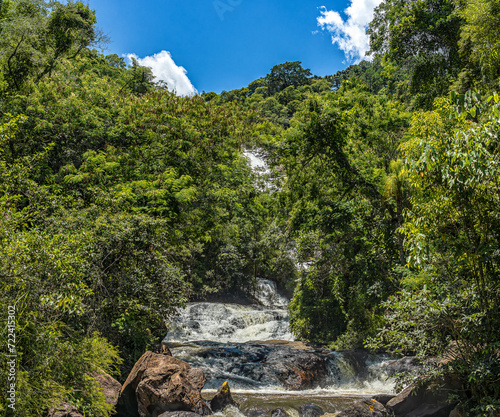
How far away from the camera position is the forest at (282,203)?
4469mm

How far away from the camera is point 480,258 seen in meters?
4.57

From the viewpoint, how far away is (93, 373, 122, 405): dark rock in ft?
21.6

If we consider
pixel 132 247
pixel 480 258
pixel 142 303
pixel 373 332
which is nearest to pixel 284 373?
pixel 373 332

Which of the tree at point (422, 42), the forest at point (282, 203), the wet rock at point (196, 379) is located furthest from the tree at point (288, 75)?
the wet rock at point (196, 379)

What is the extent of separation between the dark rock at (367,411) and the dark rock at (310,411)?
3.49ft

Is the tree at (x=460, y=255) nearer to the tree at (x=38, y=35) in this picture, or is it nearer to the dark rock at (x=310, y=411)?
→ the dark rock at (x=310, y=411)

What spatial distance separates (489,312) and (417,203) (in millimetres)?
1795

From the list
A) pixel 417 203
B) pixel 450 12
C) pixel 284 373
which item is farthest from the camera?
pixel 450 12

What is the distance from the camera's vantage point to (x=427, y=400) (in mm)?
6250

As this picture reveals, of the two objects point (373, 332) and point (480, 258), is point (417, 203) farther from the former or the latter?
point (373, 332)

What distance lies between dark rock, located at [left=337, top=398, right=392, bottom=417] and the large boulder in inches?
115

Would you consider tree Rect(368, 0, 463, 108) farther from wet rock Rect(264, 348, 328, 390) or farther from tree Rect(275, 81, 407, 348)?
wet rock Rect(264, 348, 328, 390)

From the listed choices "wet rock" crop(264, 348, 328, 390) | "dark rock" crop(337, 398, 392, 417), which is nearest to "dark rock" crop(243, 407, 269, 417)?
"dark rock" crop(337, 398, 392, 417)

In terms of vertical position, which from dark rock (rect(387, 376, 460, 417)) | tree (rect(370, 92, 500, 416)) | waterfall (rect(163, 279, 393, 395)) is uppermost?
tree (rect(370, 92, 500, 416))
